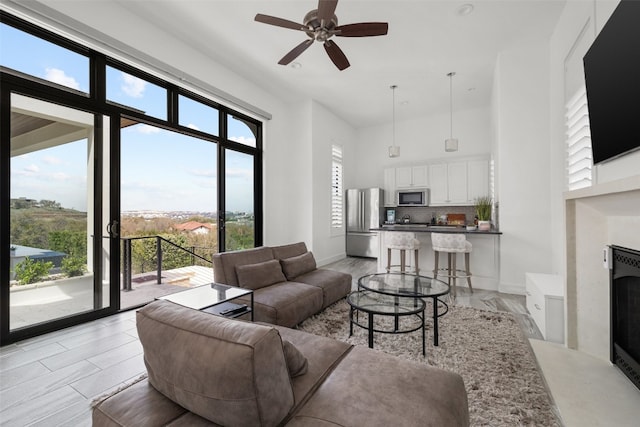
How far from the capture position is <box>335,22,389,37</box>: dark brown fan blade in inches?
103

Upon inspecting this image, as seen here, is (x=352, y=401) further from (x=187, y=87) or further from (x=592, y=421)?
(x=187, y=87)

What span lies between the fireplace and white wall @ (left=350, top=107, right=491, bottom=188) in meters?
5.09

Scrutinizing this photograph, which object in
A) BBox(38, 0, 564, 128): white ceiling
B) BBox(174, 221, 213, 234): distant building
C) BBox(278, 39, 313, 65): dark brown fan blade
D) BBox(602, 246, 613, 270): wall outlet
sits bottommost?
BBox(602, 246, 613, 270): wall outlet

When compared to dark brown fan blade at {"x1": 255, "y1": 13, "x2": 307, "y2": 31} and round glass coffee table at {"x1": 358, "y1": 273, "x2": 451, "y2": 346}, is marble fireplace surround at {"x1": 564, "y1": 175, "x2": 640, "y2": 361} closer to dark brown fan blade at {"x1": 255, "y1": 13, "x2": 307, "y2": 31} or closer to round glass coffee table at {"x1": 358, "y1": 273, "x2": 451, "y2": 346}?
round glass coffee table at {"x1": 358, "y1": 273, "x2": 451, "y2": 346}

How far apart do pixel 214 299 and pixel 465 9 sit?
398 centimetres

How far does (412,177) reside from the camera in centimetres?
664

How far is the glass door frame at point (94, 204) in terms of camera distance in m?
2.40

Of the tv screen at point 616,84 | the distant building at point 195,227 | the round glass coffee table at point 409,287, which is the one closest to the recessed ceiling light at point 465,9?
the tv screen at point 616,84

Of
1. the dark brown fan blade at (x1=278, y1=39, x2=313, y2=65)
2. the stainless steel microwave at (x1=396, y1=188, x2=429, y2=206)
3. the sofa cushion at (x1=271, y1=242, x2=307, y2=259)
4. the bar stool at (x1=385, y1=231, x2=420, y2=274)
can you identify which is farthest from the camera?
the stainless steel microwave at (x1=396, y1=188, x2=429, y2=206)

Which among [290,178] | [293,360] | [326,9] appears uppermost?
[326,9]

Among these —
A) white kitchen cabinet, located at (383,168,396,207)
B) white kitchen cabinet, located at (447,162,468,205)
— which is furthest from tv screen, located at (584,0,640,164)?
white kitchen cabinet, located at (383,168,396,207)

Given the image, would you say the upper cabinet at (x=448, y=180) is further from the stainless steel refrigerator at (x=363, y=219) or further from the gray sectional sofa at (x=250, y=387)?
the gray sectional sofa at (x=250, y=387)

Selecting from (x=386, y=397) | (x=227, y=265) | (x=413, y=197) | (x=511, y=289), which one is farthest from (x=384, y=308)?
(x=413, y=197)

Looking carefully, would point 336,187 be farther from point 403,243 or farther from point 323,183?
point 403,243
